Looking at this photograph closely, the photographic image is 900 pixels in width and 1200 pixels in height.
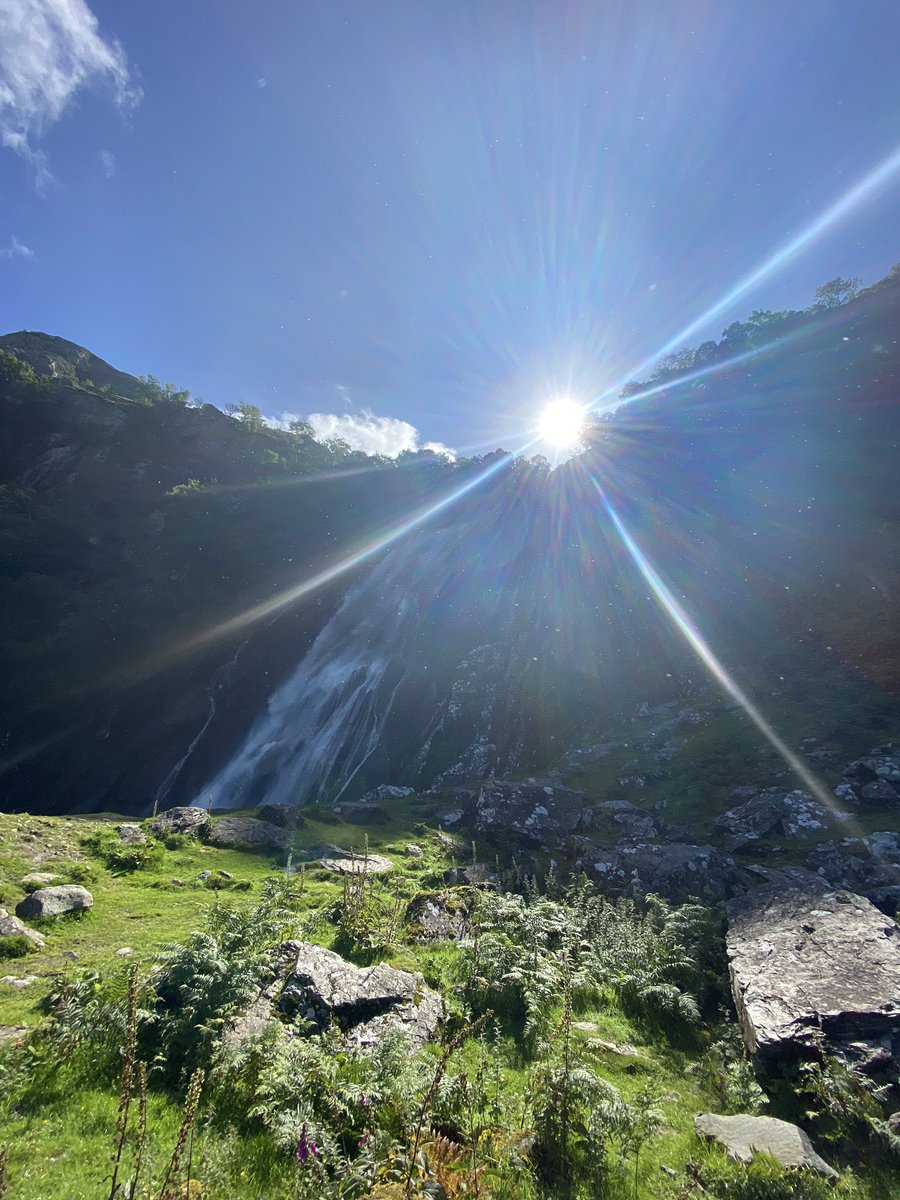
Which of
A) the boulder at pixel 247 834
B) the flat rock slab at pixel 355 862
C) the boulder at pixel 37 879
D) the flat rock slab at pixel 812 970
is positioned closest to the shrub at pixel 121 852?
the boulder at pixel 37 879

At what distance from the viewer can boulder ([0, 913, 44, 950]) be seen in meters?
8.59

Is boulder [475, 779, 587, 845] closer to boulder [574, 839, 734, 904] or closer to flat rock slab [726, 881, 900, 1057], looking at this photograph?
boulder [574, 839, 734, 904]

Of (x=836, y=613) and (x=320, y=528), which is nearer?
(x=836, y=613)

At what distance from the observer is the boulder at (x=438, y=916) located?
1084 cm

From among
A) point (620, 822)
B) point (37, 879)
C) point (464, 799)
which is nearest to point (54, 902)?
point (37, 879)

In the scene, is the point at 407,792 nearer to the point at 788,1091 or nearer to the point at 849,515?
the point at 788,1091

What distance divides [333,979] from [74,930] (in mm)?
6428

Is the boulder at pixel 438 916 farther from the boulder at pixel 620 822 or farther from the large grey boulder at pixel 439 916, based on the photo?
the boulder at pixel 620 822

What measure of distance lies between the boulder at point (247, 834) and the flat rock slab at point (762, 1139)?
665 inches

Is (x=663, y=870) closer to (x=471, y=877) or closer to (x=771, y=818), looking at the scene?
(x=471, y=877)

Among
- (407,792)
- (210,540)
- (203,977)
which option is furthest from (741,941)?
(210,540)

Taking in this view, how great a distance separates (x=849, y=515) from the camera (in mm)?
41906

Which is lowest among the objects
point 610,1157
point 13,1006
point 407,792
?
point 13,1006

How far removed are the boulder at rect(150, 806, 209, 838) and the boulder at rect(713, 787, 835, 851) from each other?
66.2 ft
